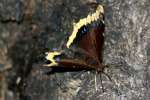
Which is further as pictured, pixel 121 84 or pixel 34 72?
pixel 34 72

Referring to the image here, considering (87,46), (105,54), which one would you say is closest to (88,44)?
(87,46)

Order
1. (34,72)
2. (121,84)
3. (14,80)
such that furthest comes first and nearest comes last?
(14,80) < (34,72) < (121,84)

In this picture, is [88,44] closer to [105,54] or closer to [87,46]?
[87,46]

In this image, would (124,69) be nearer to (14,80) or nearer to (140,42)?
(140,42)

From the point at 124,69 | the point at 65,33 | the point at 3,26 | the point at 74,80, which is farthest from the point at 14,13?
the point at 124,69
